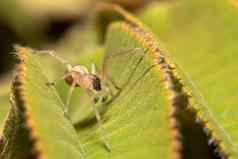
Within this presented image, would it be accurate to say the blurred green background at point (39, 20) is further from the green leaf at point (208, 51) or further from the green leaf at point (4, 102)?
the green leaf at point (208, 51)

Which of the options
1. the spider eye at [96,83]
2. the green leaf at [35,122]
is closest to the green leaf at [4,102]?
the spider eye at [96,83]

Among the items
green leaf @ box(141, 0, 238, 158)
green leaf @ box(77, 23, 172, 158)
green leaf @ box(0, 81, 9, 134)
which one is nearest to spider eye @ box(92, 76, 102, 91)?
A: green leaf @ box(77, 23, 172, 158)

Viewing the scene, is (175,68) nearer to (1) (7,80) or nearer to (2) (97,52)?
(2) (97,52)

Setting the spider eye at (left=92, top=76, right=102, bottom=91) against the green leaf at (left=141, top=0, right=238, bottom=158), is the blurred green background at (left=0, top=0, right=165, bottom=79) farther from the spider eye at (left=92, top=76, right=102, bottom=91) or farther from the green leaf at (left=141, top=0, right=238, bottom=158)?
the spider eye at (left=92, top=76, right=102, bottom=91)

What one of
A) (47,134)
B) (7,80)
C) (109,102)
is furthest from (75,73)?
(7,80)

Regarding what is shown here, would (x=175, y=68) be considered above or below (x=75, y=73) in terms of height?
below

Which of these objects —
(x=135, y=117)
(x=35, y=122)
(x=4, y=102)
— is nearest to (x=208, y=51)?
(x=135, y=117)

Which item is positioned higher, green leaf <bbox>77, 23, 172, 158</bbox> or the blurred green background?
the blurred green background

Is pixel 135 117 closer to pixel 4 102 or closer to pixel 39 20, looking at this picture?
pixel 4 102

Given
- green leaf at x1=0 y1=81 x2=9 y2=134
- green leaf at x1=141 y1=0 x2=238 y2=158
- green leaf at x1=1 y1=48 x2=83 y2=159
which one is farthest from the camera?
green leaf at x1=0 y1=81 x2=9 y2=134
